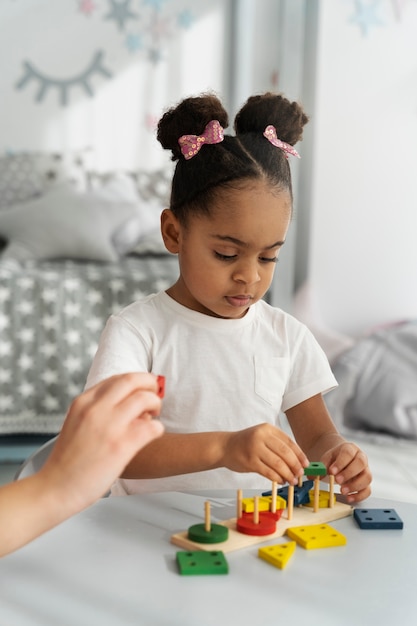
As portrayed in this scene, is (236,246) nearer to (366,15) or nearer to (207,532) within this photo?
(207,532)

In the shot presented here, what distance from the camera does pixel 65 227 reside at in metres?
3.10

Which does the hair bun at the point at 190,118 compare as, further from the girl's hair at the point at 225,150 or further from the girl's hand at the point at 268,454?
the girl's hand at the point at 268,454

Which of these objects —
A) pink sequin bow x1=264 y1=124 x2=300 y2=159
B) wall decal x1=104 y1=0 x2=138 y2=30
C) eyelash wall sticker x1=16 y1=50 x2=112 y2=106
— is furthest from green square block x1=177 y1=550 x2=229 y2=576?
wall decal x1=104 y1=0 x2=138 y2=30

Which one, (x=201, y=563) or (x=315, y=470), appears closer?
(x=201, y=563)

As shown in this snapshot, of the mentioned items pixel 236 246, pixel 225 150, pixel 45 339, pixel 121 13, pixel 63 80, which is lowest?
pixel 45 339

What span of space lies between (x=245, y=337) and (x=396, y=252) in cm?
201

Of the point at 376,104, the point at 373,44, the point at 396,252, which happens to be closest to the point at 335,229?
the point at 396,252

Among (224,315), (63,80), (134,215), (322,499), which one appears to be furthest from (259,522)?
(63,80)

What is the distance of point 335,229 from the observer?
3.21 m

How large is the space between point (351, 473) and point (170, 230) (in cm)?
44

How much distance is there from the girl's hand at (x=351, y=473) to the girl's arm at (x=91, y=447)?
381 millimetres

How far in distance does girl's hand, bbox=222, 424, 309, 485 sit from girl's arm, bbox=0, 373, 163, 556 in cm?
22

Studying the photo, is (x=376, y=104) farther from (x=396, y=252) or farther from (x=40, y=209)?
(x=40, y=209)

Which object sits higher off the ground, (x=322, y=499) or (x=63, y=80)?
(x=63, y=80)
